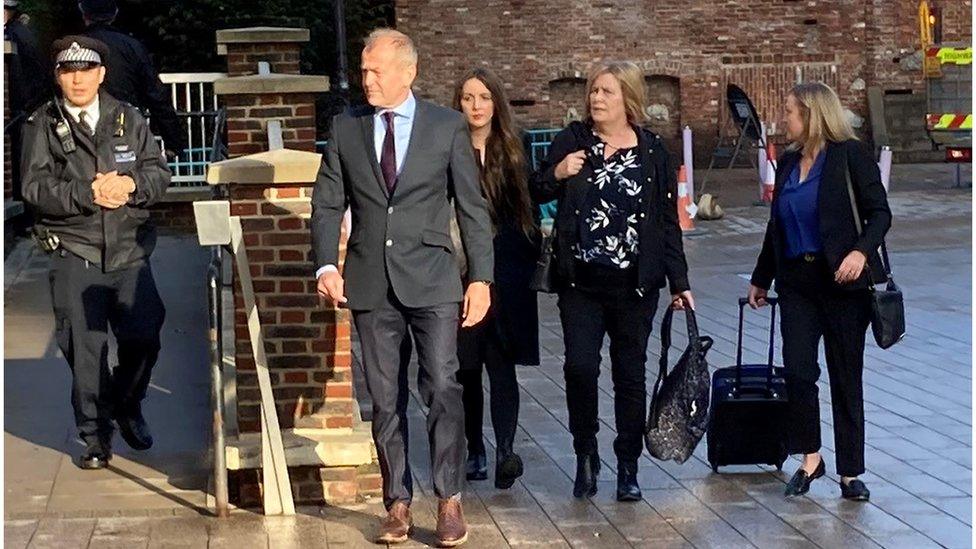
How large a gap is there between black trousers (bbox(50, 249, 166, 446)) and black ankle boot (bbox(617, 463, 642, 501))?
7.17 ft

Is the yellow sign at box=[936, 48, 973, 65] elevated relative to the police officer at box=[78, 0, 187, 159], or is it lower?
lower

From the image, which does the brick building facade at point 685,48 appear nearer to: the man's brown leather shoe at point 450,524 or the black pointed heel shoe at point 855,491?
the black pointed heel shoe at point 855,491

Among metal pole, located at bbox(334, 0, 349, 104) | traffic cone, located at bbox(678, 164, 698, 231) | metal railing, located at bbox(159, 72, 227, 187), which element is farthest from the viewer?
metal pole, located at bbox(334, 0, 349, 104)

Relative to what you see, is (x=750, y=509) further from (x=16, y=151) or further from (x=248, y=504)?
(x=16, y=151)

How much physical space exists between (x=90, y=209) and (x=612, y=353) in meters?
2.27

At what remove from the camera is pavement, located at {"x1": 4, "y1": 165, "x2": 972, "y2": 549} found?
22.1 feet

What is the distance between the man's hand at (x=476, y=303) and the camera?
21.4 feet

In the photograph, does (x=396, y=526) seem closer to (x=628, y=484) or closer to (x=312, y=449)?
(x=312, y=449)

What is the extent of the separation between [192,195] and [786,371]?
10214 millimetres

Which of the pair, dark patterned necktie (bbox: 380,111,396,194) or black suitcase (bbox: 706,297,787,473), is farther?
black suitcase (bbox: 706,297,787,473)

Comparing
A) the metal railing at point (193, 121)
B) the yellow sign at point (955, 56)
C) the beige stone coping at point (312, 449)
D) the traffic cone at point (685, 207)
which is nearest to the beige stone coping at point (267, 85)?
the beige stone coping at point (312, 449)

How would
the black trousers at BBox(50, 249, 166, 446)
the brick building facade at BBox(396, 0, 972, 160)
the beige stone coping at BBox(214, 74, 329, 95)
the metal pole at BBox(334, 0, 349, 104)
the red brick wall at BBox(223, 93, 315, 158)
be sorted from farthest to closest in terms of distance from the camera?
1. the brick building facade at BBox(396, 0, 972, 160)
2. the metal pole at BBox(334, 0, 349, 104)
3. the red brick wall at BBox(223, 93, 315, 158)
4. the beige stone coping at BBox(214, 74, 329, 95)
5. the black trousers at BBox(50, 249, 166, 446)

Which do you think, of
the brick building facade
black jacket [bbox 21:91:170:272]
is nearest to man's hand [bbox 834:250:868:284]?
black jacket [bbox 21:91:170:272]

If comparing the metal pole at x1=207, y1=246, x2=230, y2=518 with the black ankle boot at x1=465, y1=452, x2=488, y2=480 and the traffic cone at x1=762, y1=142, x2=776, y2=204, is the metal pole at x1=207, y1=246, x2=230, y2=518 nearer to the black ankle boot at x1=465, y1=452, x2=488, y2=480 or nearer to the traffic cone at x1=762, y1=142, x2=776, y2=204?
the black ankle boot at x1=465, y1=452, x2=488, y2=480
